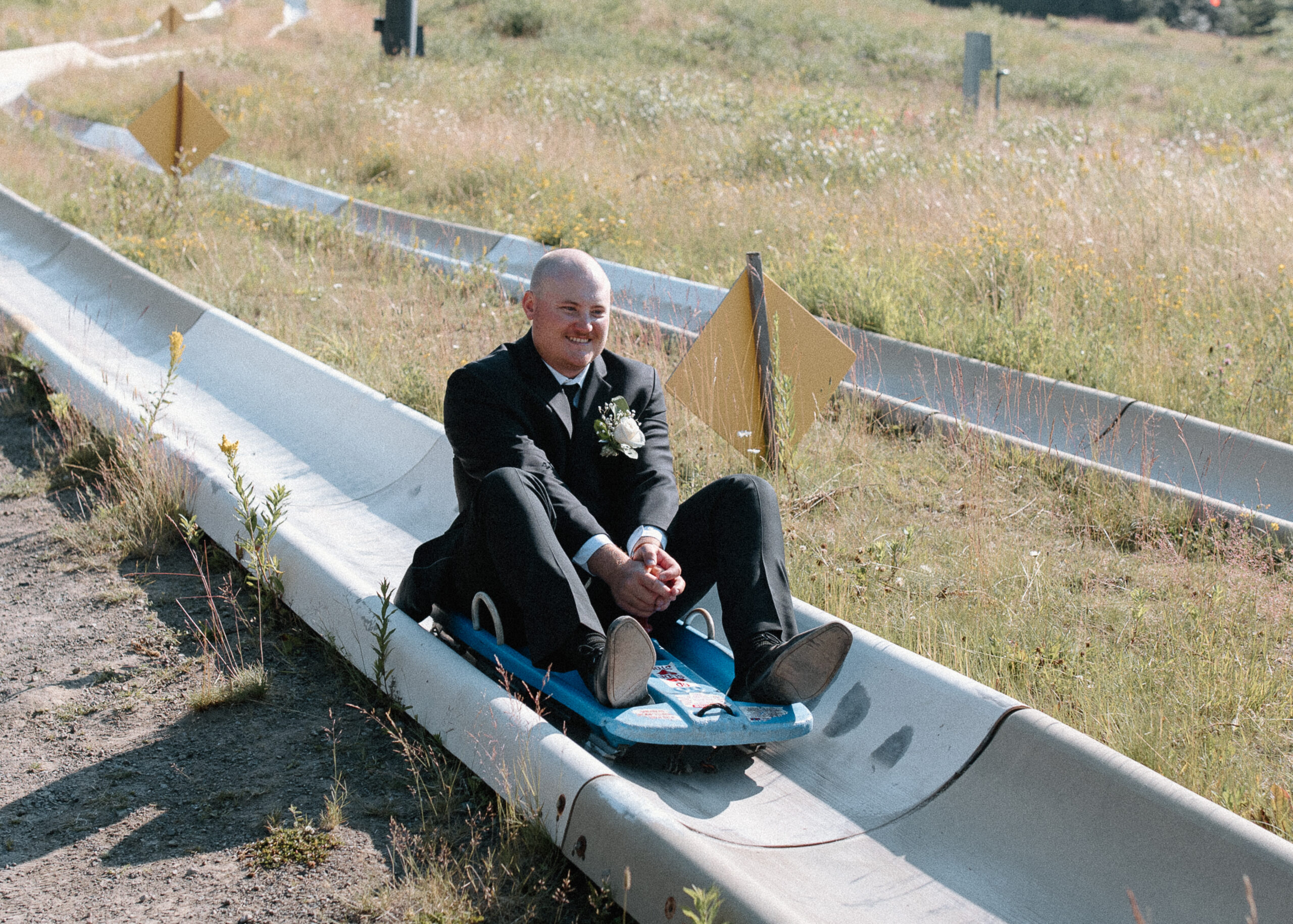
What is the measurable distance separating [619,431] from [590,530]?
0.40 m

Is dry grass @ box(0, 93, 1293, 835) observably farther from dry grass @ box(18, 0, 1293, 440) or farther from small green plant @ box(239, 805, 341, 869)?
small green plant @ box(239, 805, 341, 869)

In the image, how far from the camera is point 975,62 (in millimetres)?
15352

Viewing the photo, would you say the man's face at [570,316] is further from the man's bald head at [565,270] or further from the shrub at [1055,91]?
the shrub at [1055,91]

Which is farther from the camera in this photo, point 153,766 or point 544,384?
point 544,384

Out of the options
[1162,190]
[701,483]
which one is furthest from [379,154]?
[701,483]

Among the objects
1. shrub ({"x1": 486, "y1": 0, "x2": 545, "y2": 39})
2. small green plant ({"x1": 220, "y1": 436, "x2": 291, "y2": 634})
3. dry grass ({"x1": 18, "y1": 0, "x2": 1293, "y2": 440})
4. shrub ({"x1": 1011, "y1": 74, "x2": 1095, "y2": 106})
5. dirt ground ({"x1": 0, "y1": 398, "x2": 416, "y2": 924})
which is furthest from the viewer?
shrub ({"x1": 486, "y1": 0, "x2": 545, "y2": 39})

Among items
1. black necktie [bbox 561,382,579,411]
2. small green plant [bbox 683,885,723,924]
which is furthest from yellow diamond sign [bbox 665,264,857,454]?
small green plant [bbox 683,885,723,924]

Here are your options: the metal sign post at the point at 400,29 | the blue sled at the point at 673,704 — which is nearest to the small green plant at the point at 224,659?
the blue sled at the point at 673,704

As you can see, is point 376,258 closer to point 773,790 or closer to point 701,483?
point 701,483

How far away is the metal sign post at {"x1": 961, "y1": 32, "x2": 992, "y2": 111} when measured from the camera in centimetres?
1516

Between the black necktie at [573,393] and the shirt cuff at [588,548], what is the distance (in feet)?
1.83

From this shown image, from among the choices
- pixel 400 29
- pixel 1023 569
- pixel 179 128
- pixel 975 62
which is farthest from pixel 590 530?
pixel 400 29

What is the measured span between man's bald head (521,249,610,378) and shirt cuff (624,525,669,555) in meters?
0.60

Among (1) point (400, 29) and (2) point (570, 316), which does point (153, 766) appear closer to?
(2) point (570, 316)
